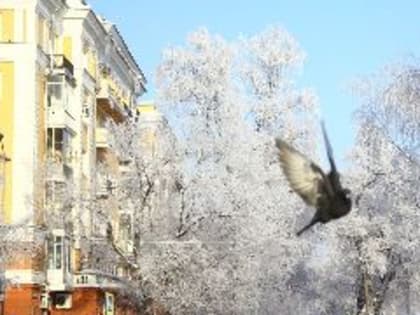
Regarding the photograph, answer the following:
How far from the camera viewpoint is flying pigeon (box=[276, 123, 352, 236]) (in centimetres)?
862

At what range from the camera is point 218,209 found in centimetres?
3497

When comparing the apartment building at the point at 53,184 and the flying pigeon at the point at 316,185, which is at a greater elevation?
the apartment building at the point at 53,184

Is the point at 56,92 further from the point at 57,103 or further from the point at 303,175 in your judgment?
the point at 303,175

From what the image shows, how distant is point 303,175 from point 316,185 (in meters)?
0.15

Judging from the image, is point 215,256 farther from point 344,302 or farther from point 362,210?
point 344,302

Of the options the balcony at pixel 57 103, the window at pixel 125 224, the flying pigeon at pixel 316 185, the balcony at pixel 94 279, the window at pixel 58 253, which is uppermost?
the balcony at pixel 57 103

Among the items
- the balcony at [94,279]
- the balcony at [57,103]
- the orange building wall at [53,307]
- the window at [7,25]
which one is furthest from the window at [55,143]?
the orange building wall at [53,307]

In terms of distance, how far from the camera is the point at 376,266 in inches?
1606

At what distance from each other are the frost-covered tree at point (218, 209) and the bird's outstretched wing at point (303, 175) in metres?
25.6

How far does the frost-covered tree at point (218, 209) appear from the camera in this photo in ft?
115

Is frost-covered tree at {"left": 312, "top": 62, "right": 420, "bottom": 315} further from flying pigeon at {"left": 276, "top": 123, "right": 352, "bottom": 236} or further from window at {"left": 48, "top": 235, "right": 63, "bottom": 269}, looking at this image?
flying pigeon at {"left": 276, "top": 123, "right": 352, "bottom": 236}

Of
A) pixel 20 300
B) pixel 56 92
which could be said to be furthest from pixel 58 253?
pixel 56 92

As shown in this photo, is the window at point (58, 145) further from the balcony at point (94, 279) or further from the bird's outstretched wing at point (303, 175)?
the bird's outstretched wing at point (303, 175)

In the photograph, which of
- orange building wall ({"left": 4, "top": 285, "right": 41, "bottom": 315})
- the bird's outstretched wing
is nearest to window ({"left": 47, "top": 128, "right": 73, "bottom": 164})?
orange building wall ({"left": 4, "top": 285, "right": 41, "bottom": 315})
